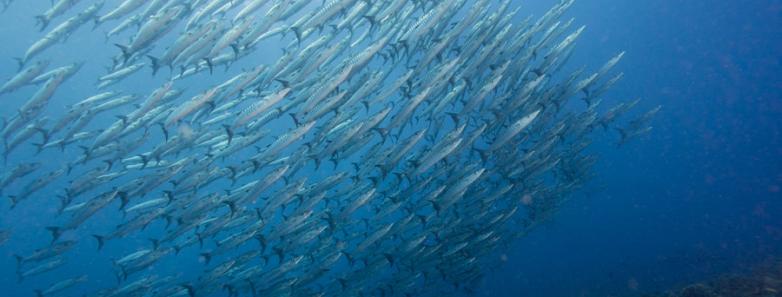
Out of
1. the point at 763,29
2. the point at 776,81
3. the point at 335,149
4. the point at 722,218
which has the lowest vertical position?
the point at 722,218

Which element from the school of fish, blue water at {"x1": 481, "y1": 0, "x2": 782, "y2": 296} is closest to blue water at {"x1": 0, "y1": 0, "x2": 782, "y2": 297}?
blue water at {"x1": 481, "y1": 0, "x2": 782, "y2": 296}

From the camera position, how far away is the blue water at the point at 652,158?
27734mm

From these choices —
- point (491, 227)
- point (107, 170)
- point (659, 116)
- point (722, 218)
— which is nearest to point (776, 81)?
point (659, 116)

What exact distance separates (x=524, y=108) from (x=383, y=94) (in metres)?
3.13

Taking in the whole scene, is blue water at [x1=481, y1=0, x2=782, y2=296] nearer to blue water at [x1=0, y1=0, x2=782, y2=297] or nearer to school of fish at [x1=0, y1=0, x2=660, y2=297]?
blue water at [x1=0, y1=0, x2=782, y2=297]

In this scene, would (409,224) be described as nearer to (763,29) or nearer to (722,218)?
(722,218)

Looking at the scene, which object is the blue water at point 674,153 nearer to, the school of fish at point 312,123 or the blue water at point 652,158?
the blue water at point 652,158

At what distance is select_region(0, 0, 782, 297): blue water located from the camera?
27734 millimetres

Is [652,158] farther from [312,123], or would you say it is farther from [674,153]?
[312,123]

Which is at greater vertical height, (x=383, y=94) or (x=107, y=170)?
(x=107, y=170)

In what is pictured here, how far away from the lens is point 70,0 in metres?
7.46

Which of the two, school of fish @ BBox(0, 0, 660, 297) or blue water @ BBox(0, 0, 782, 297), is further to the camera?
blue water @ BBox(0, 0, 782, 297)

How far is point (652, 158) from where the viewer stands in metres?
53.0

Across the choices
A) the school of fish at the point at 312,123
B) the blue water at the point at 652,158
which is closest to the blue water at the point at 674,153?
the blue water at the point at 652,158
